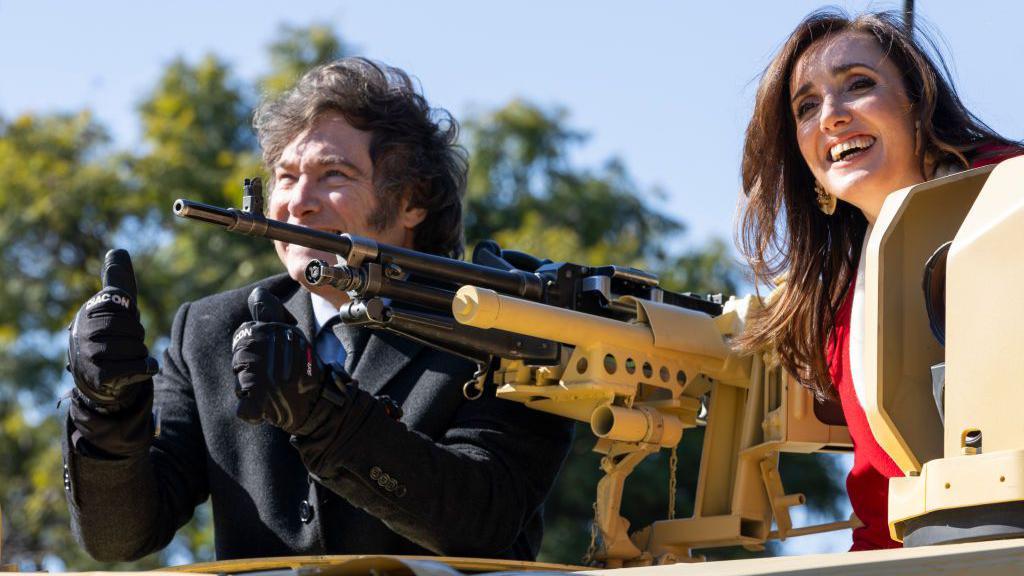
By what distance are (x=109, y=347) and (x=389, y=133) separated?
137cm

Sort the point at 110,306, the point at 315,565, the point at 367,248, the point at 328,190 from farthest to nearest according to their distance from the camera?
the point at 328,190 → the point at 367,248 → the point at 110,306 → the point at 315,565

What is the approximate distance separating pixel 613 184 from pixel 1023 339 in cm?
1161

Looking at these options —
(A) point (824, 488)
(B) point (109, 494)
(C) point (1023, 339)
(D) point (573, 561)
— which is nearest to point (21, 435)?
(D) point (573, 561)

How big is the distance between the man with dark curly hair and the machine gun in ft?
0.63

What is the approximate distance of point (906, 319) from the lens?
3.19 meters

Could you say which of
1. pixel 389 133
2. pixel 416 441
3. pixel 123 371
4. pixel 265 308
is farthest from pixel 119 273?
pixel 389 133

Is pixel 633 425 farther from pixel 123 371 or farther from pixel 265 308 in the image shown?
pixel 123 371

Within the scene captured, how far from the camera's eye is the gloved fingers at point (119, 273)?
12.8 feet

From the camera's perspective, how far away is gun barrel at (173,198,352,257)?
376 centimetres

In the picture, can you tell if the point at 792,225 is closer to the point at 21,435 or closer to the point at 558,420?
the point at 558,420

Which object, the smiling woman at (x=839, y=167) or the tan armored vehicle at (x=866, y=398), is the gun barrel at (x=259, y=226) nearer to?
the tan armored vehicle at (x=866, y=398)

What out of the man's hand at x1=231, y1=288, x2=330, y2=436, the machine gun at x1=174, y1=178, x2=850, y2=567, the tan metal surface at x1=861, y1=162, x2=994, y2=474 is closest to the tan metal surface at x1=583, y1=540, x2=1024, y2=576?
the tan metal surface at x1=861, y1=162, x2=994, y2=474

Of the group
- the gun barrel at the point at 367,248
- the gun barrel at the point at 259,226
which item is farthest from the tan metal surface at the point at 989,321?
the gun barrel at the point at 259,226

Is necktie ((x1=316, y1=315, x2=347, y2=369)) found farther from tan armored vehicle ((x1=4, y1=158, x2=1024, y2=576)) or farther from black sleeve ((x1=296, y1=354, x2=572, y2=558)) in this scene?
tan armored vehicle ((x1=4, y1=158, x2=1024, y2=576))
